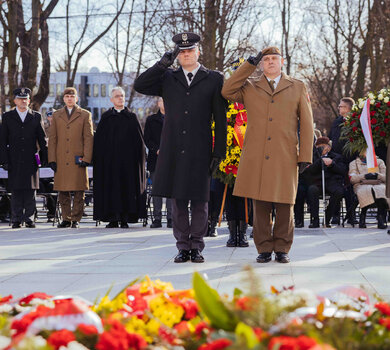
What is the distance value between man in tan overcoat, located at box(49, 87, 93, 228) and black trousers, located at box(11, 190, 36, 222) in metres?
0.48

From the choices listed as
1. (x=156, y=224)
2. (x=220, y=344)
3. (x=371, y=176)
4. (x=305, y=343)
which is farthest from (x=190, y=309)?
(x=371, y=176)

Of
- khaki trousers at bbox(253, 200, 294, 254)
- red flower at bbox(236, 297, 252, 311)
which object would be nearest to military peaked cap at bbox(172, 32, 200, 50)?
khaki trousers at bbox(253, 200, 294, 254)

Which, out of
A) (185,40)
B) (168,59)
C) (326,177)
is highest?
(185,40)

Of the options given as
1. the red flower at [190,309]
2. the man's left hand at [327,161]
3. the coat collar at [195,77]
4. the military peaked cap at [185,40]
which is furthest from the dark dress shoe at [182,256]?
the man's left hand at [327,161]

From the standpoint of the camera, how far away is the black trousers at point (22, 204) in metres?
12.4

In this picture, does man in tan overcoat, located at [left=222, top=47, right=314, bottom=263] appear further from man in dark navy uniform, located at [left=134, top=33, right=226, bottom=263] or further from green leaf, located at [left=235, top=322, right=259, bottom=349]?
green leaf, located at [left=235, top=322, right=259, bottom=349]

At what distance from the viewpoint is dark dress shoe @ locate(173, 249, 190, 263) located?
7531 mm

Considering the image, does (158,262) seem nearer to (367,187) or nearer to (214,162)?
(214,162)

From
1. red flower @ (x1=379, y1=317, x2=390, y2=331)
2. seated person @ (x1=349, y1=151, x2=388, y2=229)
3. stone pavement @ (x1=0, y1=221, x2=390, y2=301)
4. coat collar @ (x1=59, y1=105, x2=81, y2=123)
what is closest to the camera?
red flower @ (x1=379, y1=317, x2=390, y2=331)

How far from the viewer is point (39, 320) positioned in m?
2.79

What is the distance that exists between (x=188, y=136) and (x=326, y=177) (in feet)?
20.6

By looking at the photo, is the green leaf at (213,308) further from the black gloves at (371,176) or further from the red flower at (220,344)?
the black gloves at (371,176)

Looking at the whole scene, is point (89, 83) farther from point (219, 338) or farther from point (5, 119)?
point (219, 338)

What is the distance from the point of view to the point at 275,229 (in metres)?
7.68
